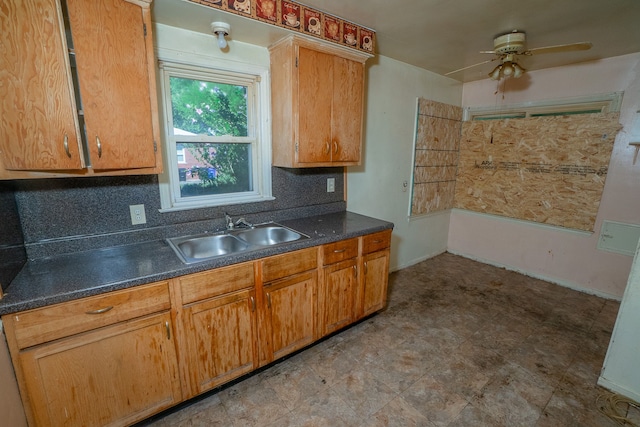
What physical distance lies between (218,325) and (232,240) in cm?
62

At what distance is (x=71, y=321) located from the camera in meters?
1.22

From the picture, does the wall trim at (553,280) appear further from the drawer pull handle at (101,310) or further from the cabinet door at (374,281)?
the drawer pull handle at (101,310)

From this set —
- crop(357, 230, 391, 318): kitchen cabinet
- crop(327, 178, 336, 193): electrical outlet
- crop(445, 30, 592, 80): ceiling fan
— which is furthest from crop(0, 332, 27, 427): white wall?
crop(445, 30, 592, 80): ceiling fan

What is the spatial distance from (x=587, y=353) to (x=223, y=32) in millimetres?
3514

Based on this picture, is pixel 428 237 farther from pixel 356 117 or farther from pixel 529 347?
pixel 356 117

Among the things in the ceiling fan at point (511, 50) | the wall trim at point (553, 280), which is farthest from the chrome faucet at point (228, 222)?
the wall trim at point (553, 280)

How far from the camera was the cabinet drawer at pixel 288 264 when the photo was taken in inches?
68.6

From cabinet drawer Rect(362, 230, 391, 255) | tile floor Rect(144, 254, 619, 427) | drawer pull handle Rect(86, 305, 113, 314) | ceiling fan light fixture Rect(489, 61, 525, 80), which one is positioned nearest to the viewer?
drawer pull handle Rect(86, 305, 113, 314)

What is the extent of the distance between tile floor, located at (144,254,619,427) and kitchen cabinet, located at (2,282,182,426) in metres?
0.27

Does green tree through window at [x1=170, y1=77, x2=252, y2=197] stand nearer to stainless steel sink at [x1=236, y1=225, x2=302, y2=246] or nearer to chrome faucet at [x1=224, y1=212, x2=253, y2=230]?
chrome faucet at [x1=224, y1=212, x2=253, y2=230]

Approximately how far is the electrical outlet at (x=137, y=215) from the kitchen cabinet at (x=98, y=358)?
62cm

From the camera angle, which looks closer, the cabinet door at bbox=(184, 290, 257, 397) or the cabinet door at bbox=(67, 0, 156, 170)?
the cabinet door at bbox=(67, 0, 156, 170)

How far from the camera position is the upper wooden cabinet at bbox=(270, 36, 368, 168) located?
A: 6.50ft

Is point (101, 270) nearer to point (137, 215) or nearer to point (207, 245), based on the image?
point (137, 215)
